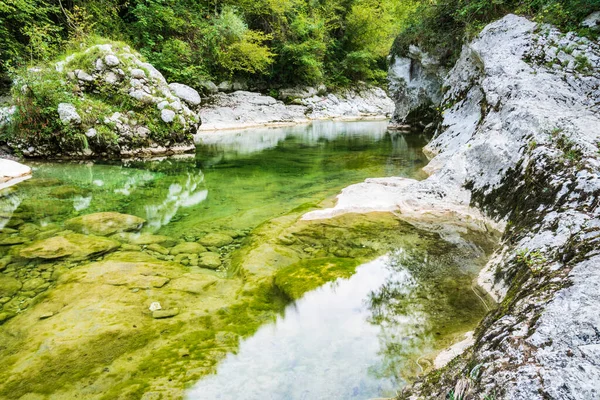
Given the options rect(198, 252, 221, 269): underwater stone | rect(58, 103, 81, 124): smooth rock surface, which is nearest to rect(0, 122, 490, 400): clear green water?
rect(198, 252, 221, 269): underwater stone

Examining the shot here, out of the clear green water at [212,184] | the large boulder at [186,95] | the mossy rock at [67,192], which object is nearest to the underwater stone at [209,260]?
the clear green water at [212,184]

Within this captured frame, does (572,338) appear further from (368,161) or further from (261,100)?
(261,100)

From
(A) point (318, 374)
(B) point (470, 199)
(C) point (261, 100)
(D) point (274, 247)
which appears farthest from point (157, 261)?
(C) point (261, 100)

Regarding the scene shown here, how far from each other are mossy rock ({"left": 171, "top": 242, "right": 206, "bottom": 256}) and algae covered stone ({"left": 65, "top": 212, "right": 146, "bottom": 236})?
1216 millimetres

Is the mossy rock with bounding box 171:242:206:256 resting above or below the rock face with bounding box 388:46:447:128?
below

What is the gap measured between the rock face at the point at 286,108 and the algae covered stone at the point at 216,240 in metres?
17.0

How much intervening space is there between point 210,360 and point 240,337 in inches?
14.6

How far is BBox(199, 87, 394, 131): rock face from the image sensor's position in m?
23.7

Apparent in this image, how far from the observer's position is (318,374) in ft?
8.56

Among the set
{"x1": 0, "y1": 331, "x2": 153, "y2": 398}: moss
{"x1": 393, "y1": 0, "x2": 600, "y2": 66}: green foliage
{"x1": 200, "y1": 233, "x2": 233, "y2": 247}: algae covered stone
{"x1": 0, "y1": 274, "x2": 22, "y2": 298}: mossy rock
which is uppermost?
{"x1": 393, "y1": 0, "x2": 600, "y2": 66}: green foliage

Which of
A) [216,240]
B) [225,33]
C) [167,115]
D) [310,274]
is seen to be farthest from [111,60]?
[225,33]

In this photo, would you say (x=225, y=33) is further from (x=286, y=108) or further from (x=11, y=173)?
(x=11, y=173)

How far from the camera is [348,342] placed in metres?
2.98

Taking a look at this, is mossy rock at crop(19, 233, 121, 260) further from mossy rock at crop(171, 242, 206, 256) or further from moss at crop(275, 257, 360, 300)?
moss at crop(275, 257, 360, 300)
